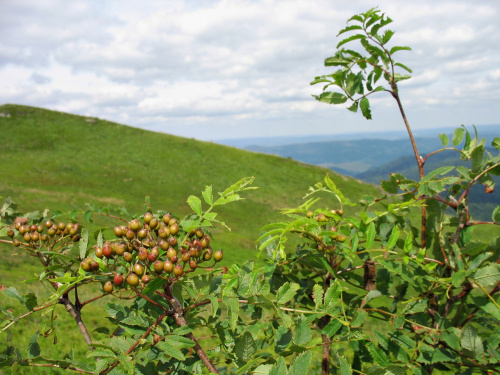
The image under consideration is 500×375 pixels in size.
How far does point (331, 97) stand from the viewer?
2.75m

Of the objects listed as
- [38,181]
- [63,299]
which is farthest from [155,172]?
[63,299]

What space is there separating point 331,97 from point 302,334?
5.90ft

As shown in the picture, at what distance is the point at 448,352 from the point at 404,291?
0.49 metres

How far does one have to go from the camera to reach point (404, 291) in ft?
8.41

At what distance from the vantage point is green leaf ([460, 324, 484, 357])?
2.04m

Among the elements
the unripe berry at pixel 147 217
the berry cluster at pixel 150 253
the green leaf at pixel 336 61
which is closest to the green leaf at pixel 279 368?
the berry cluster at pixel 150 253

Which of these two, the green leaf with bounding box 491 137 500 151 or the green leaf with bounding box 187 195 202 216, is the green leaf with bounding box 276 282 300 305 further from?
the green leaf with bounding box 491 137 500 151

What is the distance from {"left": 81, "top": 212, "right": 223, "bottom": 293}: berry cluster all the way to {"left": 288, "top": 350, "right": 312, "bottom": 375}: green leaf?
2.07 feet

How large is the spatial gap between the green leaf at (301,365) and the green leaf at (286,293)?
307 millimetres

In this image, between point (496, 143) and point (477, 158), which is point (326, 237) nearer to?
point (477, 158)

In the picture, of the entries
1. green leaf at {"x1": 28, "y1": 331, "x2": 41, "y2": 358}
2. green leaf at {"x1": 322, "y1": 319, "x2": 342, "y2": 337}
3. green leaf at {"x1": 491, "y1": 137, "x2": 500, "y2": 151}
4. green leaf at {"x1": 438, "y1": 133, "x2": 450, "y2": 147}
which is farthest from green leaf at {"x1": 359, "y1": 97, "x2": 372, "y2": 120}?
green leaf at {"x1": 28, "y1": 331, "x2": 41, "y2": 358}

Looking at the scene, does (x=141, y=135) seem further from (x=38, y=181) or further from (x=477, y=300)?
(x=477, y=300)

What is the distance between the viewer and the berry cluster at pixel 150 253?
1700mm

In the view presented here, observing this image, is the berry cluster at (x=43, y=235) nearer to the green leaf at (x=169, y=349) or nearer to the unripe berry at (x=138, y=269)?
the unripe berry at (x=138, y=269)
